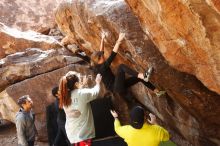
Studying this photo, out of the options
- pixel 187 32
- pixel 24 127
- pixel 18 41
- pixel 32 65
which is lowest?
pixel 24 127

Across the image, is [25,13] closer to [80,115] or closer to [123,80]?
[123,80]

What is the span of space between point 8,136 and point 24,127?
4.42 meters

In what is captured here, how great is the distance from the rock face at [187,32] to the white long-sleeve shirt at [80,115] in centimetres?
158

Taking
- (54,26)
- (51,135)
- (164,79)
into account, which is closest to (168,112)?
(164,79)

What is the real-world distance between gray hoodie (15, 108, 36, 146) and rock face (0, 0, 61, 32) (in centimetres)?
1391

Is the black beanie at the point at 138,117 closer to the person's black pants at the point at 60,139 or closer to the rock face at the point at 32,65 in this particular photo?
the person's black pants at the point at 60,139

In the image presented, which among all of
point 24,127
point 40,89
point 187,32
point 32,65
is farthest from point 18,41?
point 187,32

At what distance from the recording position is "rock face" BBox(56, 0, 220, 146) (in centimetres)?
539

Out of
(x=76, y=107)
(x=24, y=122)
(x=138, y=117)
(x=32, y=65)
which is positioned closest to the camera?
(x=138, y=117)

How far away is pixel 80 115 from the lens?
6.50m

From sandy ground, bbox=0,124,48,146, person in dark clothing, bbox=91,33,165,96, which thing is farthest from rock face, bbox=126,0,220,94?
sandy ground, bbox=0,124,48,146

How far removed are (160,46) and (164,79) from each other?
1045 millimetres

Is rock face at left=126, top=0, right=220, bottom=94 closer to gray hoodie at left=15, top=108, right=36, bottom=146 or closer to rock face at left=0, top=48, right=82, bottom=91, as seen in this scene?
gray hoodie at left=15, top=108, right=36, bottom=146

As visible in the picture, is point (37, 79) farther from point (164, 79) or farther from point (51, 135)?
point (164, 79)
